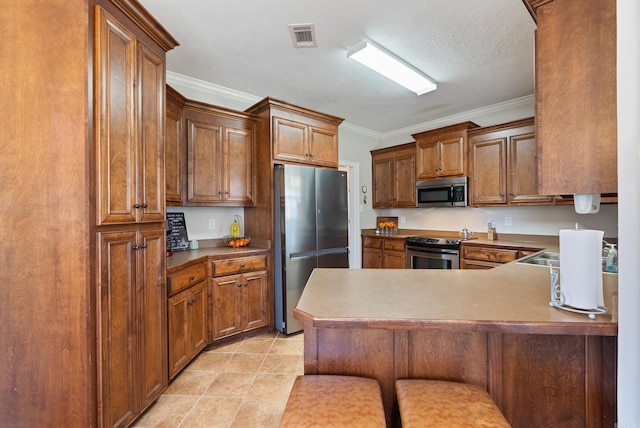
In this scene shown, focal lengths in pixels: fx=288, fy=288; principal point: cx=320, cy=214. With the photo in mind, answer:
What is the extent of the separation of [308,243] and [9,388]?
7.48 feet

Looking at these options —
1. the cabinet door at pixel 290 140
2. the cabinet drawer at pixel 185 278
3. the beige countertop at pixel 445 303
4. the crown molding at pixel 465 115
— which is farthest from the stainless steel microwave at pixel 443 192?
the cabinet drawer at pixel 185 278

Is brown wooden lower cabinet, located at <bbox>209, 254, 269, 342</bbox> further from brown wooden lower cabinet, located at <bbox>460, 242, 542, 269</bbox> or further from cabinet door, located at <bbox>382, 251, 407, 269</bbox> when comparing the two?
brown wooden lower cabinet, located at <bbox>460, 242, 542, 269</bbox>

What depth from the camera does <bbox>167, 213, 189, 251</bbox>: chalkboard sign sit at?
2852 millimetres

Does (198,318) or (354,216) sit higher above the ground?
(354,216)

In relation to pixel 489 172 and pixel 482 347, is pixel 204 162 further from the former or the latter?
pixel 489 172

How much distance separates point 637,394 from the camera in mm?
924

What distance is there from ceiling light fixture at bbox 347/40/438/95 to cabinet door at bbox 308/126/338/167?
3.11ft

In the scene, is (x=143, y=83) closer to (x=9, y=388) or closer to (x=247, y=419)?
(x=9, y=388)

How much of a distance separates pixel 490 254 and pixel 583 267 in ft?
8.14

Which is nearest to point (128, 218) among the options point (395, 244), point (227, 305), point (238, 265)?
point (238, 265)

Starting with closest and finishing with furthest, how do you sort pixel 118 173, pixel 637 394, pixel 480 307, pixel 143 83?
pixel 637 394
pixel 480 307
pixel 118 173
pixel 143 83

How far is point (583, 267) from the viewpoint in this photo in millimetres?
1076

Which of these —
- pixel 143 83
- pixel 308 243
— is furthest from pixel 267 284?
pixel 143 83

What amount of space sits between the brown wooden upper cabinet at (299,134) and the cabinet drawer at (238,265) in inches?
41.6
